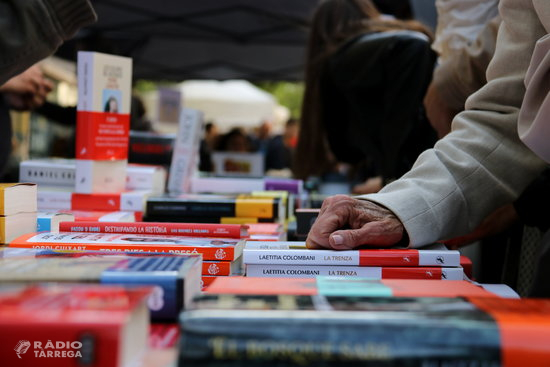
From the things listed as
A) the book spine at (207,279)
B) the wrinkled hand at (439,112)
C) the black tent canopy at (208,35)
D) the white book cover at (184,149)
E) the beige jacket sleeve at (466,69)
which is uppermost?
the black tent canopy at (208,35)

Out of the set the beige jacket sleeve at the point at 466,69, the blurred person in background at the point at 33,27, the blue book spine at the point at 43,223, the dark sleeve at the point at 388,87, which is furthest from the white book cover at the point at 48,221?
the dark sleeve at the point at 388,87

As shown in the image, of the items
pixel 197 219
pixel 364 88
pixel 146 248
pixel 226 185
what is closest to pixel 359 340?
pixel 146 248

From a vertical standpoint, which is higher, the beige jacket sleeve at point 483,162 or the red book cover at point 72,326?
the beige jacket sleeve at point 483,162

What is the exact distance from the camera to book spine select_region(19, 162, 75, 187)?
1.84m

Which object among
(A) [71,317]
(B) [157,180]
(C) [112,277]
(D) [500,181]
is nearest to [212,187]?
Result: (B) [157,180]

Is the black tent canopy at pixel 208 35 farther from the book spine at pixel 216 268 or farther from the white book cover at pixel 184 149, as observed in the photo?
the book spine at pixel 216 268

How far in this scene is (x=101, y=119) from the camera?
5.57ft

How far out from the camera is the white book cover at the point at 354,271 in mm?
1017

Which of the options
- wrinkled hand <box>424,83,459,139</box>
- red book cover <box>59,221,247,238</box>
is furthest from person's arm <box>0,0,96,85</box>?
wrinkled hand <box>424,83,459,139</box>

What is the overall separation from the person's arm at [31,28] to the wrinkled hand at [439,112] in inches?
45.2

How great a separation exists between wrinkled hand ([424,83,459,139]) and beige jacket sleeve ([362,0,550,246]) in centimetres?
70

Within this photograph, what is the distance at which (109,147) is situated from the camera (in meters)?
1.74

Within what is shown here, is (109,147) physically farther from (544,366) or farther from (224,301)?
(544,366)

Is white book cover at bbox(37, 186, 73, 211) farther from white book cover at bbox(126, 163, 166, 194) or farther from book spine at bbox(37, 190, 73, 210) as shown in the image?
white book cover at bbox(126, 163, 166, 194)
